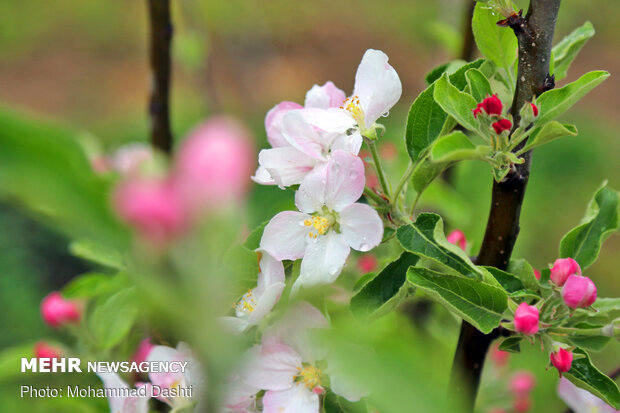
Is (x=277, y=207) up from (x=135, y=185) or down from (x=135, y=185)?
down

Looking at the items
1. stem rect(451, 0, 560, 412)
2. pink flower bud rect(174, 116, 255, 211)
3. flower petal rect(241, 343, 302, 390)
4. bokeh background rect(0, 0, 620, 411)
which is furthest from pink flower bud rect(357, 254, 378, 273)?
bokeh background rect(0, 0, 620, 411)

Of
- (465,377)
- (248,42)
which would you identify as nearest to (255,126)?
(248,42)

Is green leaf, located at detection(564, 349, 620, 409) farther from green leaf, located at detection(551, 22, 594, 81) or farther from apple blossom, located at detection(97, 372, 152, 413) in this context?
apple blossom, located at detection(97, 372, 152, 413)

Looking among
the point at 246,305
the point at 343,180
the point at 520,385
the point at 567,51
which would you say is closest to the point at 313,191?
the point at 343,180

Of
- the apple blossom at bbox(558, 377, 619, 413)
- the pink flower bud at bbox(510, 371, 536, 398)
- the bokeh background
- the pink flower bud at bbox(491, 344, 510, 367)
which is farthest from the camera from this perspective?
the bokeh background

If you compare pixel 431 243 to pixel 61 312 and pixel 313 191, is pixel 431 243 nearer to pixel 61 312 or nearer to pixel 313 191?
pixel 313 191

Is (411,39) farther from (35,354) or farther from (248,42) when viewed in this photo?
(35,354)
